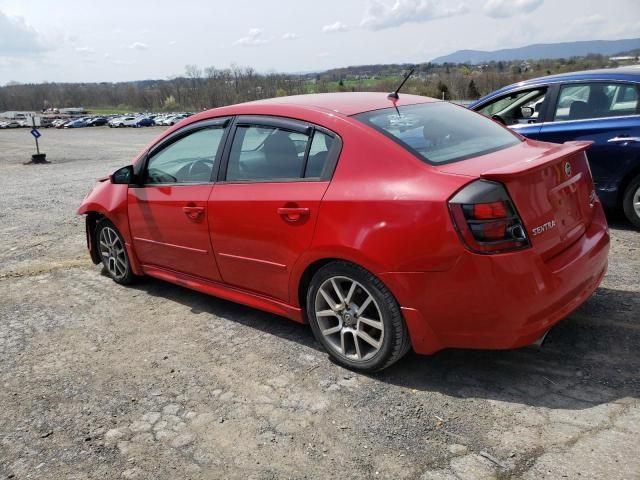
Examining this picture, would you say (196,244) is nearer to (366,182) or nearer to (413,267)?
(366,182)

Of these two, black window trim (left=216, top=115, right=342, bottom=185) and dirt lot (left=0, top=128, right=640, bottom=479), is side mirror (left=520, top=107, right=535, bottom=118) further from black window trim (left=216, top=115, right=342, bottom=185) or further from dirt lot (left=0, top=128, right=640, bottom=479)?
black window trim (left=216, top=115, right=342, bottom=185)

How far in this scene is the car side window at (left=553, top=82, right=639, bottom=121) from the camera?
5922mm

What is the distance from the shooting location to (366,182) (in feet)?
10.5

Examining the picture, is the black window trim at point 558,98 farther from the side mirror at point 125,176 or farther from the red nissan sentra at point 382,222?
the side mirror at point 125,176

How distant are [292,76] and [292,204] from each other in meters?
108

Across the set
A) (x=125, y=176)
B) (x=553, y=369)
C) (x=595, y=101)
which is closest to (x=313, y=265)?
(x=553, y=369)

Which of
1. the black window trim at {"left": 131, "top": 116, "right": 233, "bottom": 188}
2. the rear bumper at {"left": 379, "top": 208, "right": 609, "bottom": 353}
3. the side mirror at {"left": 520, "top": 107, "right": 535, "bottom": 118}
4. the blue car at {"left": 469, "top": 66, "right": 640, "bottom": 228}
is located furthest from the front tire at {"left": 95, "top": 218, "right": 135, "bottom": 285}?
the side mirror at {"left": 520, "top": 107, "right": 535, "bottom": 118}

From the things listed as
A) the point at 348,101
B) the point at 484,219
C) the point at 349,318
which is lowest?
the point at 349,318

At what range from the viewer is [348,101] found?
12.8 feet

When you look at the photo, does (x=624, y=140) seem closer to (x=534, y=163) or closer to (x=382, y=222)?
(x=534, y=163)

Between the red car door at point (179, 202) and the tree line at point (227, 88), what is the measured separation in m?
39.7

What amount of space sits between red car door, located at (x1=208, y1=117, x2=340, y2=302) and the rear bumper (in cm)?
75

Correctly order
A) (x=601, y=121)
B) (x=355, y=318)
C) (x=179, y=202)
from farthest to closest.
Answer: (x=601, y=121)
(x=179, y=202)
(x=355, y=318)

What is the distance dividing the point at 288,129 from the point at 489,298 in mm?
1729
